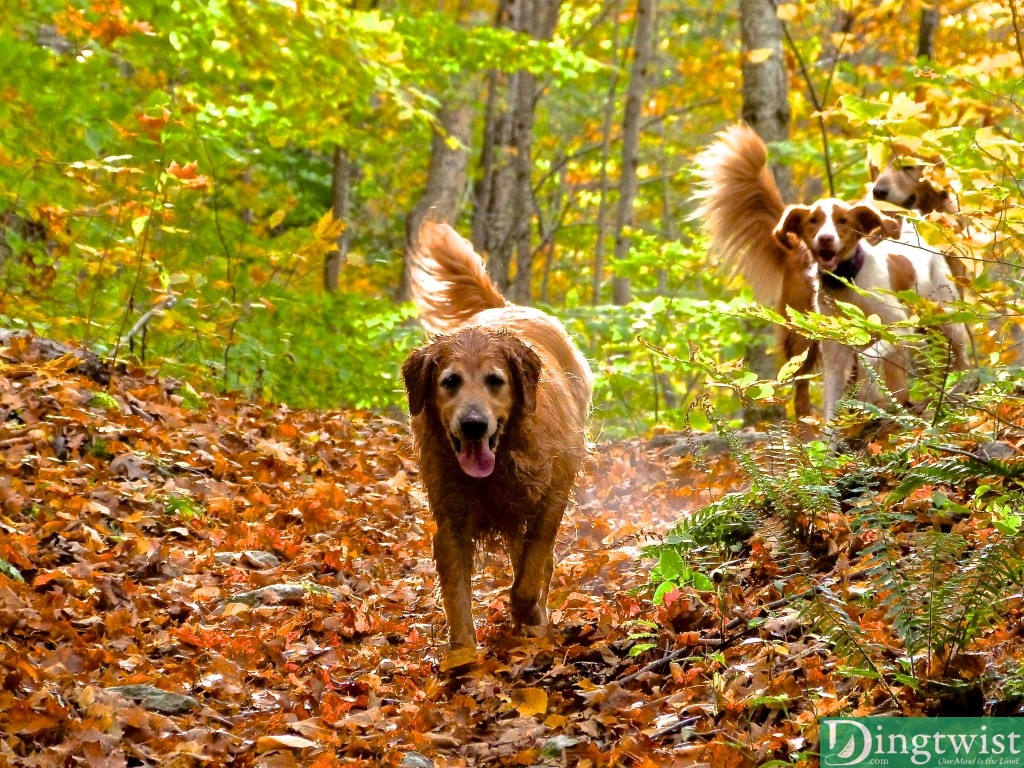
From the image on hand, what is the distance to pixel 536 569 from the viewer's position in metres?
4.98

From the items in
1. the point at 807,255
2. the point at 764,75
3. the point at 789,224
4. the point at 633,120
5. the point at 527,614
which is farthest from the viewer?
the point at 633,120

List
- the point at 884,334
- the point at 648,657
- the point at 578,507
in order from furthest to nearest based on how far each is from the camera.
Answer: the point at 578,507 < the point at 648,657 < the point at 884,334

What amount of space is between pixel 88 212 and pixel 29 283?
1242 mm

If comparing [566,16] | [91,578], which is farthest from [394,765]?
[566,16]

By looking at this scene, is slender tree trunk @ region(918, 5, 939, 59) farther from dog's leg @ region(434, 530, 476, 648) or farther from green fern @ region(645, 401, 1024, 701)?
dog's leg @ region(434, 530, 476, 648)

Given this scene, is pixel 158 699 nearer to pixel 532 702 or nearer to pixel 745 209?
pixel 532 702

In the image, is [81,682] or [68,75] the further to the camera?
[68,75]

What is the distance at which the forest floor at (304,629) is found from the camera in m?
3.50

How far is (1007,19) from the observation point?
5059 mm

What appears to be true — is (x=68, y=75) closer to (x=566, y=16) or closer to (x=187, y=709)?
(x=187, y=709)

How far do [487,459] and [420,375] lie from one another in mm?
517

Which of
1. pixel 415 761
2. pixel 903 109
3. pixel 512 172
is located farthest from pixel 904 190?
pixel 512 172

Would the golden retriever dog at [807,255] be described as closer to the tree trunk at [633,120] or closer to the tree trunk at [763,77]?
the tree trunk at [763,77]

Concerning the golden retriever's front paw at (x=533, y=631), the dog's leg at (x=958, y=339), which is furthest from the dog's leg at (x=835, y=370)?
the golden retriever's front paw at (x=533, y=631)
